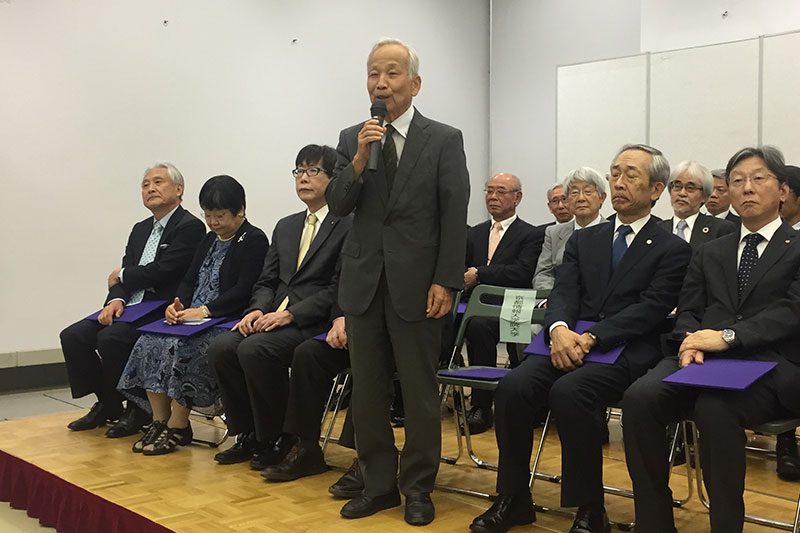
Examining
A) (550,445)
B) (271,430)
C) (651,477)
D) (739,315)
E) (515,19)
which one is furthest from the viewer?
(515,19)

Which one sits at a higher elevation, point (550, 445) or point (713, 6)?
point (713, 6)

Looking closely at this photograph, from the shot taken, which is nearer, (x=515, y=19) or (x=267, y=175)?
(x=267, y=175)

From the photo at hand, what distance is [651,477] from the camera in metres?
2.68

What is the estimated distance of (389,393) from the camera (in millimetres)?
3322

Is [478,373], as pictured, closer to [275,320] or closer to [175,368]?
[275,320]

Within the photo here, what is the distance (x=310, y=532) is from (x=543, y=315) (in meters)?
1.33

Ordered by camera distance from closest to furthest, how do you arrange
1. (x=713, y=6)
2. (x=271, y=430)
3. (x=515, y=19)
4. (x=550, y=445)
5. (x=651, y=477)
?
(x=651, y=477), (x=271, y=430), (x=550, y=445), (x=713, y=6), (x=515, y=19)

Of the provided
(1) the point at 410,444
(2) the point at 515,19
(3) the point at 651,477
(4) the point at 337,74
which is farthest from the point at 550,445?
(2) the point at 515,19

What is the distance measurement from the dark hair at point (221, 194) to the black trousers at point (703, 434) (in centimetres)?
248

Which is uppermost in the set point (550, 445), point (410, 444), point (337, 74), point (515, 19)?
point (515, 19)

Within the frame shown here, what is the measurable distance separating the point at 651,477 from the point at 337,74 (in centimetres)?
636

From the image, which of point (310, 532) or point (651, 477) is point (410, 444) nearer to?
point (310, 532)

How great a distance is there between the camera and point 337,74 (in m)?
8.34

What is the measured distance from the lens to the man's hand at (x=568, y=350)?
3062 millimetres
